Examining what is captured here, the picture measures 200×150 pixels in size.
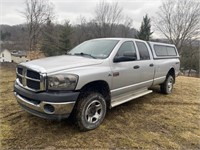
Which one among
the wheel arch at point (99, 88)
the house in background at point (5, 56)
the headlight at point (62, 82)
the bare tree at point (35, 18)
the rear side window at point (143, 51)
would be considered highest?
the bare tree at point (35, 18)

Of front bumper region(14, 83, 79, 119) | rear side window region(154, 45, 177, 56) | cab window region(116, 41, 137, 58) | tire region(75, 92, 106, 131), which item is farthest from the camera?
rear side window region(154, 45, 177, 56)

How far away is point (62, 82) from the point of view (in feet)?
10.1

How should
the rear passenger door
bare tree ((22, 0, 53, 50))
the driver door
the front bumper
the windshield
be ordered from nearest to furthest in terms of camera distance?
the front bumper
the driver door
the windshield
the rear passenger door
bare tree ((22, 0, 53, 50))

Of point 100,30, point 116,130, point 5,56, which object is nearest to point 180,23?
point 100,30

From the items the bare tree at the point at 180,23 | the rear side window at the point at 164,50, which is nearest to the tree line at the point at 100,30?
the bare tree at the point at 180,23

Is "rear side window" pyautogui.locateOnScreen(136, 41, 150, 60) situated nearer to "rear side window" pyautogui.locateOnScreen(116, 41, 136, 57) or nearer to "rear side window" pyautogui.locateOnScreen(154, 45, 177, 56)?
"rear side window" pyautogui.locateOnScreen(116, 41, 136, 57)

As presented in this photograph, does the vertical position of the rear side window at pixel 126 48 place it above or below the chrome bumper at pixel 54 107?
above

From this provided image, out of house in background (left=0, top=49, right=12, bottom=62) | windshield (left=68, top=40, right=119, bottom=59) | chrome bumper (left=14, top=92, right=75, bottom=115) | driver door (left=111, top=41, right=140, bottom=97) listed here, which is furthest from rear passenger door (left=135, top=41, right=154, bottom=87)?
house in background (left=0, top=49, right=12, bottom=62)

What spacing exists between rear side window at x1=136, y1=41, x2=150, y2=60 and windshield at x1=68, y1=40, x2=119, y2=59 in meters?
0.87

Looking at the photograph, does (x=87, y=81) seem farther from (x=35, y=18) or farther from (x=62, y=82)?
(x=35, y=18)

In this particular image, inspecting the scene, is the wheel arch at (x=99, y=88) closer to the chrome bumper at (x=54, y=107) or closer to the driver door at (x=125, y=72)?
the driver door at (x=125, y=72)

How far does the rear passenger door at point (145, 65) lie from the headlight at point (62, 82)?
7.18 feet

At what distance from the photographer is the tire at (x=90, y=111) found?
3.37m

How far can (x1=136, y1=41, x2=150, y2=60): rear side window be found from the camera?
5.00 metres
